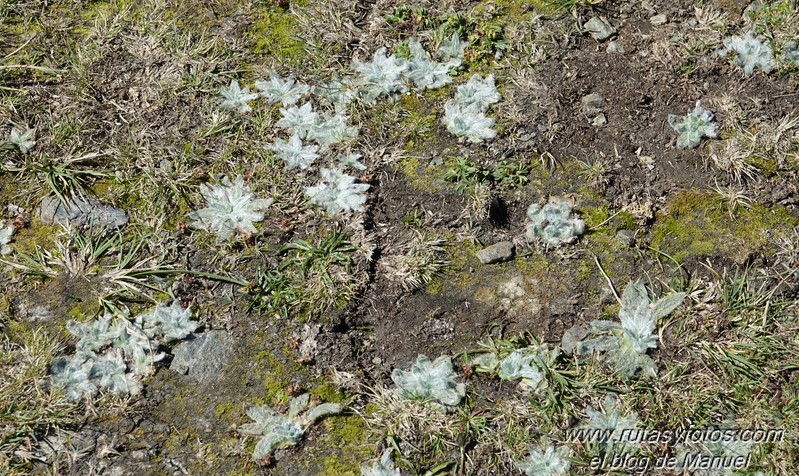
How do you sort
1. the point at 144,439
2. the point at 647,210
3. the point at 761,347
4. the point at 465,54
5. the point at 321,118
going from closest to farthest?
the point at 144,439, the point at 761,347, the point at 647,210, the point at 321,118, the point at 465,54

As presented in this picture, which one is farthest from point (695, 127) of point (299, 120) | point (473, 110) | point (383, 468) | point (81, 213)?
point (81, 213)

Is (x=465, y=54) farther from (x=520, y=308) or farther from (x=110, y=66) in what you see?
(x=110, y=66)

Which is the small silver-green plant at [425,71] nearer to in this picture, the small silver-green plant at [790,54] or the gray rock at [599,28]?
the gray rock at [599,28]

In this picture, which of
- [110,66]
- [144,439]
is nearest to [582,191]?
[144,439]

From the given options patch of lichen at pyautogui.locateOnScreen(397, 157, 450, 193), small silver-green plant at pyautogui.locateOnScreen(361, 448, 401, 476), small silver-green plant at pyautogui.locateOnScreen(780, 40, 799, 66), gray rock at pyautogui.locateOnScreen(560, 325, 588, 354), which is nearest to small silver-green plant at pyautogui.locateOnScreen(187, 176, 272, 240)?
patch of lichen at pyautogui.locateOnScreen(397, 157, 450, 193)

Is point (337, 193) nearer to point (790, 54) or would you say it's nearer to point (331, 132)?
point (331, 132)
